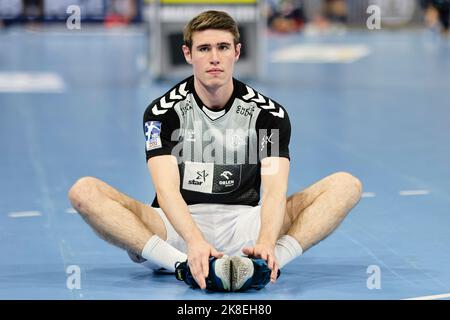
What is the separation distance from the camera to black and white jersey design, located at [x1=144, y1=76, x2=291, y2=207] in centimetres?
565

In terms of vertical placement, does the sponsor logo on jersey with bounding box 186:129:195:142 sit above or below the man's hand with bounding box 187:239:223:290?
above

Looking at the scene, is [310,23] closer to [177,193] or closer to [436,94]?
[436,94]

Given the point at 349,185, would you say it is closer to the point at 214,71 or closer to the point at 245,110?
the point at 245,110

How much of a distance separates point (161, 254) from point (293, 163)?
4064 millimetres

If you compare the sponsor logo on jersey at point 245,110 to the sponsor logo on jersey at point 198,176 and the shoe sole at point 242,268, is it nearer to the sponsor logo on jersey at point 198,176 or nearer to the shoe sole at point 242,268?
the sponsor logo on jersey at point 198,176

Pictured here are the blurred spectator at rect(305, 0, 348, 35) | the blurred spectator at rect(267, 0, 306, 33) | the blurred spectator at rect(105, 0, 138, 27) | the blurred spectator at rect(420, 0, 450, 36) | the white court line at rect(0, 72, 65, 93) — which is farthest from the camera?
the blurred spectator at rect(105, 0, 138, 27)

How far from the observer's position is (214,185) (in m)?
5.73

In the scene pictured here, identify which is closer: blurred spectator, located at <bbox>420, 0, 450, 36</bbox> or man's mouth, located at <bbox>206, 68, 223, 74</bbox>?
man's mouth, located at <bbox>206, 68, 223, 74</bbox>

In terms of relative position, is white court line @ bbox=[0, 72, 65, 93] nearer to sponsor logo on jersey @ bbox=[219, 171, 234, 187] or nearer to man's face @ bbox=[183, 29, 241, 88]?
sponsor logo on jersey @ bbox=[219, 171, 234, 187]

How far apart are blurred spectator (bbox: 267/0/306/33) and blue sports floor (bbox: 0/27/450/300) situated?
313 inches

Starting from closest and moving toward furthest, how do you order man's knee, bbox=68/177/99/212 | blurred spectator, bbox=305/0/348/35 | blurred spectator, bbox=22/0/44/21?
man's knee, bbox=68/177/99/212
blurred spectator, bbox=22/0/44/21
blurred spectator, bbox=305/0/348/35

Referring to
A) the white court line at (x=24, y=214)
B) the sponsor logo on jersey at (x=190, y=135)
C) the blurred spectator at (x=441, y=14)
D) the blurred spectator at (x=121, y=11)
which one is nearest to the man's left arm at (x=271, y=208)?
the sponsor logo on jersey at (x=190, y=135)

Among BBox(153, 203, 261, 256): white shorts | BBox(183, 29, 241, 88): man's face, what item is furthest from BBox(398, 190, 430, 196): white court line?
BBox(183, 29, 241, 88): man's face

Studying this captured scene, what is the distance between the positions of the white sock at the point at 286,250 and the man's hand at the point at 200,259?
461mm
